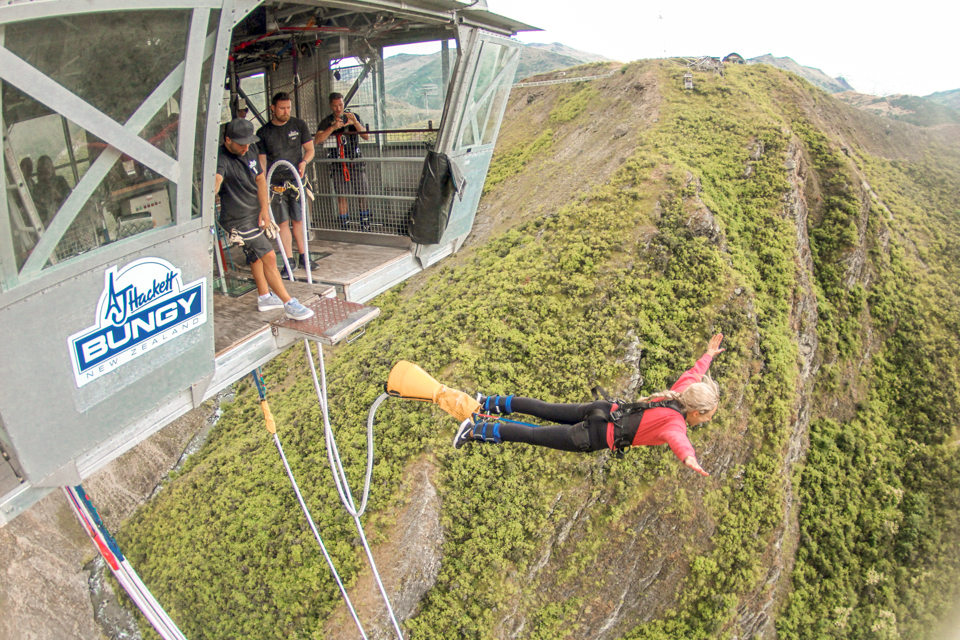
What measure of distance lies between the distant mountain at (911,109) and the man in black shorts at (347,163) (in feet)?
127

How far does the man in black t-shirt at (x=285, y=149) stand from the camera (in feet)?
19.6

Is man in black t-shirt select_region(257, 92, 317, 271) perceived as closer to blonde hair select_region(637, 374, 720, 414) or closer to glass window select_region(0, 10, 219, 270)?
glass window select_region(0, 10, 219, 270)

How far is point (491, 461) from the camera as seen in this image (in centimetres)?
955

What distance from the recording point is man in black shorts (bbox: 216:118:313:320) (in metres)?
4.85

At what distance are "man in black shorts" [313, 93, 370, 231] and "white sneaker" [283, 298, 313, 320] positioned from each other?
3.17 metres

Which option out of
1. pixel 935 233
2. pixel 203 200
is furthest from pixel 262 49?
pixel 935 233

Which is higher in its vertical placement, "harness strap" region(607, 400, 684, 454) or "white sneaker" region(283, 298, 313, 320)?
"white sneaker" region(283, 298, 313, 320)

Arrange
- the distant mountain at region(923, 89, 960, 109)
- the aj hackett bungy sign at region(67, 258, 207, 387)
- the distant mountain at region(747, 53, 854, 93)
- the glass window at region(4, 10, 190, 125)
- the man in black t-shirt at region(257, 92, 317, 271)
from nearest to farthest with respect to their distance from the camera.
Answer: the glass window at region(4, 10, 190, 125) → the aj hackett bungy sign at region(67, 258, 207, 387) → the man in black t-shirt at region(257, 92, 317, 271) → the distant mountain at region(923, 89, 960, 109) → the distant mountain at region(747, 53, 854, 93)

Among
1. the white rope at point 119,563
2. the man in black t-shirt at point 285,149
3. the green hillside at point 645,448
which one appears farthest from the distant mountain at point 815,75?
the white rope at point 119,563

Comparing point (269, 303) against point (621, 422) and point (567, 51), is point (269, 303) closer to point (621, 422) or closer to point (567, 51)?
point (621, 422)

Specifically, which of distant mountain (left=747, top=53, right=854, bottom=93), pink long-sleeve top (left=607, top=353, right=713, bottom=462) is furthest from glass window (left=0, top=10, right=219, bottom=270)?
distant mountain (left=747, top=53, right=854, bottom=93)

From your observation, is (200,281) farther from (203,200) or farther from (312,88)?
(312,88)

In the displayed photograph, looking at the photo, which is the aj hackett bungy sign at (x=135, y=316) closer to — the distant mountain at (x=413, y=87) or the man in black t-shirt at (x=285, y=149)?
the man in black t-shirt at (x=285, y=149)

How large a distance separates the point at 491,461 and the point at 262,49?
743cm
